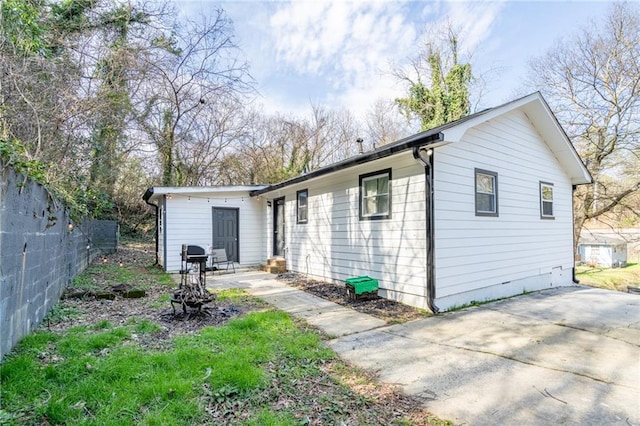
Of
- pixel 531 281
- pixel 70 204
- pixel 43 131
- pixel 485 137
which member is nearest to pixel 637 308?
pixel 531 281

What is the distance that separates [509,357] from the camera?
3686 millimetres

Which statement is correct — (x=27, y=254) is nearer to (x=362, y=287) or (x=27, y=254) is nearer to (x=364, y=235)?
(x=362, y=287)

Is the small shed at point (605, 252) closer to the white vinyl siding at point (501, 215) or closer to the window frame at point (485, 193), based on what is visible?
the white vinyl siding at point (501, 215)

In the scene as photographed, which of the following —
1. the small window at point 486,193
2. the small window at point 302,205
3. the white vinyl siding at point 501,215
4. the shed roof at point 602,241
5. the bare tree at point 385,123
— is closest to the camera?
the white vinyl siding at point 501,215

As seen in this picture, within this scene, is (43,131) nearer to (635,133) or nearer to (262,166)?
(262,166)

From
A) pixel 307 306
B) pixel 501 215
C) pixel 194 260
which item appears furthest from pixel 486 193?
pixel 194 260

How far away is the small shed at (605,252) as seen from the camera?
23.2 metres

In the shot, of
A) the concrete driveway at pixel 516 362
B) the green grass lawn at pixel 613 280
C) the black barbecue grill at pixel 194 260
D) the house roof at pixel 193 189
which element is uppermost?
the house roof at pixel 193 189

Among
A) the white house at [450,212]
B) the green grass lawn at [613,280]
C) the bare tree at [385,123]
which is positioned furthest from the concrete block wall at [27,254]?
the bare tree at [385,123]

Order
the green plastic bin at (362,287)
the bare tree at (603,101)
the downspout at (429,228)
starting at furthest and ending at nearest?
the bare tree at (603,101) < the green plastic bin at (362,287) < the downspout at (429,228)

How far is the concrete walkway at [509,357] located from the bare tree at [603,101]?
35.5 ft

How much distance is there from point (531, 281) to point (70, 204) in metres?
10.00

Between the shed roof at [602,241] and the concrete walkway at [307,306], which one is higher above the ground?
the shed roof at [602,241]

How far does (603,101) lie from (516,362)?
15879 mm
